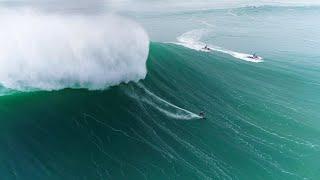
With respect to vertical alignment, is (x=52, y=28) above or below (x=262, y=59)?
above

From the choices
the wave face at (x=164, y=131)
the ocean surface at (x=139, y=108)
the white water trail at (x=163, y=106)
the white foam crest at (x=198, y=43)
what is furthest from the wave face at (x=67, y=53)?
the white foam crest at (x=198, y=43)

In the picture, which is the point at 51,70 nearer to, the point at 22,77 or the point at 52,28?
the point at 22,77

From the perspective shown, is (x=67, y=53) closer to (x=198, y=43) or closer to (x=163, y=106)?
(x=163, y=106)

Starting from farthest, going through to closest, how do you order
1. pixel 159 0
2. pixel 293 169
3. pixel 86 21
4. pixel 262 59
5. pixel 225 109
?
1. pixel 159 0
2. pixel 262 59
3. pixel 86 21
4. pixel 225 109
5. pixel 293 169

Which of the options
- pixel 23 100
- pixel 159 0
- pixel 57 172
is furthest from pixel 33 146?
pixel 159 0

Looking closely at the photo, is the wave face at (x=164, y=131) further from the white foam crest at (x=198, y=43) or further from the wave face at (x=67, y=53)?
the white foam crest at (x=198, y=43)

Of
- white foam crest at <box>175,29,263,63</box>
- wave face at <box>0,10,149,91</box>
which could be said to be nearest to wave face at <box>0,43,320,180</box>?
wave face at <box>0,10,149,91</box>

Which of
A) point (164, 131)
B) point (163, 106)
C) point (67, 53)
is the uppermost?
point (67, 53)

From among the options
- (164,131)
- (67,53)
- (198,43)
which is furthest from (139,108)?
(198,43)
